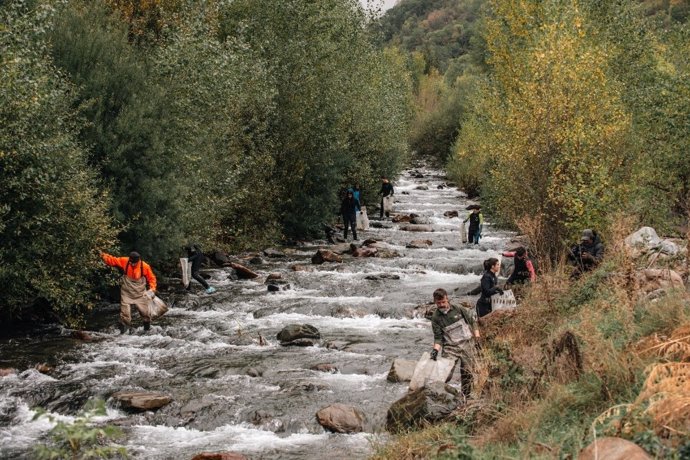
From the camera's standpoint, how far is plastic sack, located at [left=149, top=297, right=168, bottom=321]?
17.3 metres

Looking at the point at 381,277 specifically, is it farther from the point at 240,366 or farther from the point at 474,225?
the point at 240,366

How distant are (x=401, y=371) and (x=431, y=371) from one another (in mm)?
2497

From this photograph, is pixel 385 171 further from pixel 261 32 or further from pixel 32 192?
pixel 32 192

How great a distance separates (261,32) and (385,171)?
18.2m

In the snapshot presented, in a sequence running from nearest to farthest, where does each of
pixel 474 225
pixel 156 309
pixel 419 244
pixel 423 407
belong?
pixel 423 407 → pixel 156 309 → pixel 474 225 → pixel 419 244

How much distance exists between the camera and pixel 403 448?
363 inches

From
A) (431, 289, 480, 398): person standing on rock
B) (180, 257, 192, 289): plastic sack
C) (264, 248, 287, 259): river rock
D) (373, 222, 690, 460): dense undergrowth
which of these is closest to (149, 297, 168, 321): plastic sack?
(180, 257, 192, 289): plastic sack

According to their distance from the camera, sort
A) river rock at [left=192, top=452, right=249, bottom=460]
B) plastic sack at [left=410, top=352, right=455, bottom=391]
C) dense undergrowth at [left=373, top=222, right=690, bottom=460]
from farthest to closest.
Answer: plastic sack at [left=410, top=352, right=455, bottom=391] → river rock at [left=192, top=452, right=249, bottom=460] → dense undergrowth at [left=373, top=222, right=690, bottom=460]

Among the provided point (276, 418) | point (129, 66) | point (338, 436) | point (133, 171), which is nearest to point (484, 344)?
point (338, 436)

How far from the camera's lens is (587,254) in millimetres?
15016

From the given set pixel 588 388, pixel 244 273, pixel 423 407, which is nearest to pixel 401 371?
pixel 423 407

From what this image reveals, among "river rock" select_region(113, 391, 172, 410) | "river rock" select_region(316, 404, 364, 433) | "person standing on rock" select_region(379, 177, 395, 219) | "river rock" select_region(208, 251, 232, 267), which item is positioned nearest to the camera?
"river rock" select_region(316, 404, 364, 433)

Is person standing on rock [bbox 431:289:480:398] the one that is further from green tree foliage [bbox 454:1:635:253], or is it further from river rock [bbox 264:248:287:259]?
river rock [bbox 264:248:287:259]

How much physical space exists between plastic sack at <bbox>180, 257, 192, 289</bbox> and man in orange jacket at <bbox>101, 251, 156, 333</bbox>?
13.3 feet
